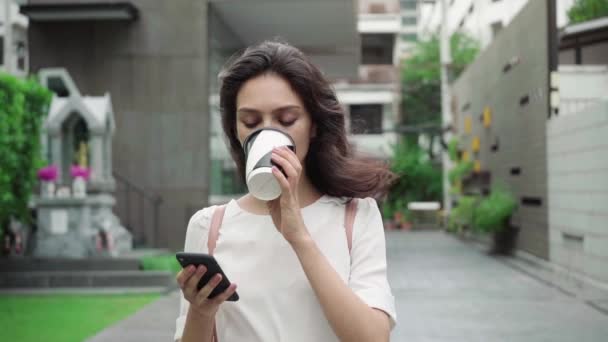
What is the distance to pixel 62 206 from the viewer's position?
11648 mm

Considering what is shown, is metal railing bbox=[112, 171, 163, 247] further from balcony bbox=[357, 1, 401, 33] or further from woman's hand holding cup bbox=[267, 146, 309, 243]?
balcony bbox=[357, 1, 401, 33]

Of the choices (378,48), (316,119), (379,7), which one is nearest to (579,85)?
(316,119)

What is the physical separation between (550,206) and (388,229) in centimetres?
1852

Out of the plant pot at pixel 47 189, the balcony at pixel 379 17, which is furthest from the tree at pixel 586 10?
the balcony at pixel 379 17

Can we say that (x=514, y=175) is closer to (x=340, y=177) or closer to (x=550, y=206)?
(x=550, y=206)

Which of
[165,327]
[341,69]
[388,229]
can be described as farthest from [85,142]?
[388,229]

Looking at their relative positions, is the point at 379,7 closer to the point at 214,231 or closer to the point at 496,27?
the point at 496,27

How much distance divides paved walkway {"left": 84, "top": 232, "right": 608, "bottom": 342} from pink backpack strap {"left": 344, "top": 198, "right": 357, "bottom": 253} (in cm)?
509

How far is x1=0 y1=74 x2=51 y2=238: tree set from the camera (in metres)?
10.6

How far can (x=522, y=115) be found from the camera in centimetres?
1477

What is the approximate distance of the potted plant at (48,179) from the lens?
38.2 feet

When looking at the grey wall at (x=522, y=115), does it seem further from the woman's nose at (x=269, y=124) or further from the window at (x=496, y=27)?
the woman's nose at (x=269, y=124)

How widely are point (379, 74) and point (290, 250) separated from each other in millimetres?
36830

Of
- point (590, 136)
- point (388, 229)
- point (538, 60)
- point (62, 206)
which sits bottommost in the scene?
point (388, 229)
